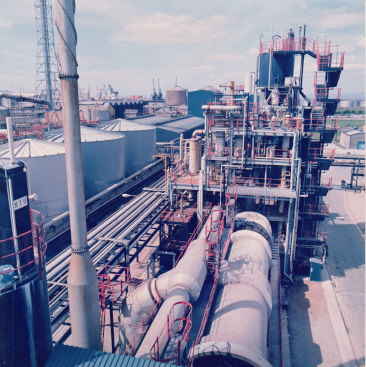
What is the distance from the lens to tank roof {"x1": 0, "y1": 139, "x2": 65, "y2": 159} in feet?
54.9

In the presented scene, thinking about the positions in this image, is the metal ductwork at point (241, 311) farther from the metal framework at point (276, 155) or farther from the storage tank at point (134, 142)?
A: the storage tank at point (134, 142)

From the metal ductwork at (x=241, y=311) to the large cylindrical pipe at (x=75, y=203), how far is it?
2.95 m

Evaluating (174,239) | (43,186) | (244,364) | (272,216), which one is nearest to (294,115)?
(272,216)

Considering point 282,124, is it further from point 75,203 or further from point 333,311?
point 75,203

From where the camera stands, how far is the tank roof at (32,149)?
16.7 m

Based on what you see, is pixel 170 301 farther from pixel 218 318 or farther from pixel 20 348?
pixel 20 348

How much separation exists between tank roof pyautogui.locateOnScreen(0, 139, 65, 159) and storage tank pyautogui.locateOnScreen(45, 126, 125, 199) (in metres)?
3.31

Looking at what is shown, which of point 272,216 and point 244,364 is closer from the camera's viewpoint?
point 244,364

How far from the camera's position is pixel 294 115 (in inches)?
963

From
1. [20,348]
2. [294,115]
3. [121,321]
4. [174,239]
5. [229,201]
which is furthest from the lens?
[294,115]

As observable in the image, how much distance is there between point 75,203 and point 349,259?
20299mm

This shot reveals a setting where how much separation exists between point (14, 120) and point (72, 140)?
25382 millimetres

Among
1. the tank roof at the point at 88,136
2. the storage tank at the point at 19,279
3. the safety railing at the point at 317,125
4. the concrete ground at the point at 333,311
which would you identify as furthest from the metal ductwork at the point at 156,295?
the safety railing at the point at 317,125

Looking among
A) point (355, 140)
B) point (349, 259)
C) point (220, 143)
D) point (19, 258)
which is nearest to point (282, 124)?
point (220, 143)
